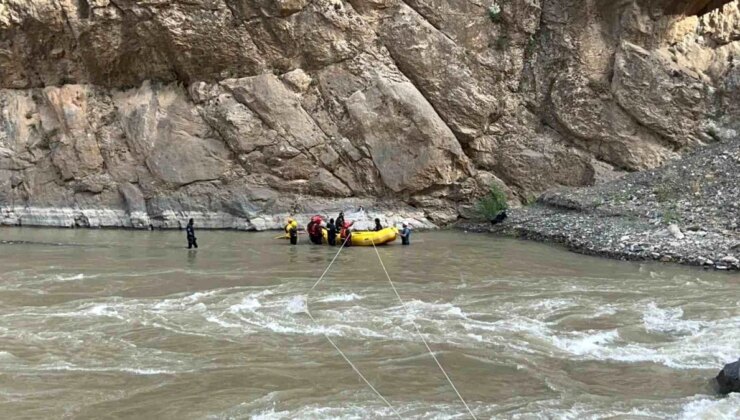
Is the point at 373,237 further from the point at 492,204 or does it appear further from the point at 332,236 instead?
the point at 492,204

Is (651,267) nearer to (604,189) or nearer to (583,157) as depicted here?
(604,189)

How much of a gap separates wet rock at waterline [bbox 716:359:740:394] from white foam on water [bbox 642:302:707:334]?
2545mm

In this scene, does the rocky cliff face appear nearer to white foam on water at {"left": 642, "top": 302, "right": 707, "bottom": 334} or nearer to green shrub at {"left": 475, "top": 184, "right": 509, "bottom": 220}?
green shrub at {"left": 475, "top": 184, "right": 509, "bottom": 220}

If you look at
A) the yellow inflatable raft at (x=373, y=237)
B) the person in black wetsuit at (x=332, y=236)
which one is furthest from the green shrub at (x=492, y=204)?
the person in black wetsuit at (x=332, y=236)

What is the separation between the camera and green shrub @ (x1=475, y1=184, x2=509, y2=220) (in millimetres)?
23708

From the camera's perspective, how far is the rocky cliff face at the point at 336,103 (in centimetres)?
2422

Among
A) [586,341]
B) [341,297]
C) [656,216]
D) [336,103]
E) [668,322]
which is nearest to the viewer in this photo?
[586,341]

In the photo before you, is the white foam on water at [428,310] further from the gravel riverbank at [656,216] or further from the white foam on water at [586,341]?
the gravel riverbank at [656,216]

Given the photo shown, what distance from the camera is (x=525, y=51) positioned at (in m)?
26.1

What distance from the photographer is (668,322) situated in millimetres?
9328

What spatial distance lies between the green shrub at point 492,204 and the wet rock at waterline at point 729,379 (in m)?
17.2

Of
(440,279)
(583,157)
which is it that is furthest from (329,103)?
(440,279)

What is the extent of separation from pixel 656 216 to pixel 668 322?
9.81 meters

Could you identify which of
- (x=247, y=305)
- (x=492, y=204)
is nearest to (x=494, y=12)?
(x=492, y=204)
